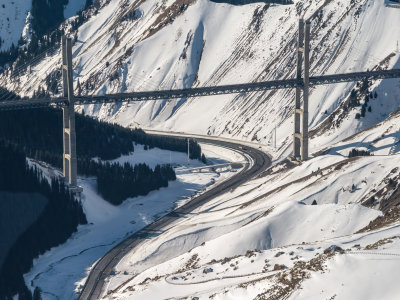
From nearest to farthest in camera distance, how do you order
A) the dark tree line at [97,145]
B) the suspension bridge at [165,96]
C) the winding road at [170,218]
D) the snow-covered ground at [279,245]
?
the snow-covered ground at [279,245]
the winding road at [170,218]
the suspension bridge at [165,96]
the dark tree line at [97,145]

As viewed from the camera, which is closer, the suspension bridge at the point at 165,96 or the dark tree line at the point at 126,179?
the suspension bridge at the point at 165,96

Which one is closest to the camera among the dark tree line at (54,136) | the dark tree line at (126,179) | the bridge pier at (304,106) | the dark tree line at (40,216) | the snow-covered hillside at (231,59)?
the dark tree line at (40,216)

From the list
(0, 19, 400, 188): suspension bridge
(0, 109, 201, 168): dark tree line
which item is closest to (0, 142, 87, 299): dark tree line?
(0, 19, 400, 188): suspension bridge

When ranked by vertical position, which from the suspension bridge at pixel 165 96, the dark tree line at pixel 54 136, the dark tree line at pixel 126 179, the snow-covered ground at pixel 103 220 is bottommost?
the snow-covered ground at pixel 103 220

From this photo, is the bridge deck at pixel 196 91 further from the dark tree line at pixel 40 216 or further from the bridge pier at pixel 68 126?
the dark tree line at pixel 40 216

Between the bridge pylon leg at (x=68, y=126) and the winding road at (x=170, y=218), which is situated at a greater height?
the bridge pylon leg at (x=68, y=126)

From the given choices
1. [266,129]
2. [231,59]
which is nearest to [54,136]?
[266,129]

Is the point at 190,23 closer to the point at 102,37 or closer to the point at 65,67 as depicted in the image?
the point at 102,37

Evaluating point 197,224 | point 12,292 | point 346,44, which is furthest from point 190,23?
point 12,292

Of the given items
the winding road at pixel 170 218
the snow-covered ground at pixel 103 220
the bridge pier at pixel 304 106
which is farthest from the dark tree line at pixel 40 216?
the bridge pier at pixel 304 106
